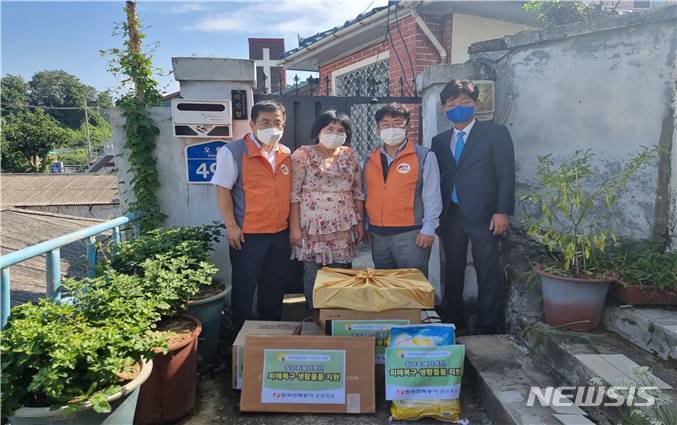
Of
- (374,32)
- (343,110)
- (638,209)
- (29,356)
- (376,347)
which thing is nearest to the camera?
(29,356)

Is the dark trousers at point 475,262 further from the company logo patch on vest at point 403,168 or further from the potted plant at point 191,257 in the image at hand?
the potted plant at point 191,257

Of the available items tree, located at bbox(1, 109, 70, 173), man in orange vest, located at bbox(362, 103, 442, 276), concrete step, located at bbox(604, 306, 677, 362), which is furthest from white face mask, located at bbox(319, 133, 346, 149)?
tree, located at bbox(1, 109, 70, 173)

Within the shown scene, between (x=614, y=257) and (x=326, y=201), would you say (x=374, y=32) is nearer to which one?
(x=326, y=201)

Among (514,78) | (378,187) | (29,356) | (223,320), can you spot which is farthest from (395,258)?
(29,356)

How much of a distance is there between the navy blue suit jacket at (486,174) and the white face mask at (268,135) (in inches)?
52.4

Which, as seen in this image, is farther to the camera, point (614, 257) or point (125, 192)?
point (125, 192)

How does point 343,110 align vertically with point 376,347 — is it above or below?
above

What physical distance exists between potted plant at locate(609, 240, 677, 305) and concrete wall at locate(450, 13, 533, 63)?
187 inches

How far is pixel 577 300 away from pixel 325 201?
1.71 meters

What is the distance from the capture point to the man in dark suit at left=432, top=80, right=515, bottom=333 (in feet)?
9.63

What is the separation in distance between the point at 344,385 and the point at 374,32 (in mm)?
6413

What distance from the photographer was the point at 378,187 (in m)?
2.94

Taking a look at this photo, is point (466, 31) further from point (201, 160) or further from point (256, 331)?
point (256, 331)

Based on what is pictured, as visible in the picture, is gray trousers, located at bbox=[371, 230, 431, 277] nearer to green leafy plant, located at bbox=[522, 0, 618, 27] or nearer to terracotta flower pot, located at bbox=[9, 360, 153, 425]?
terracotta flower pot, located at bbox=[9, 360, 153, 425]
